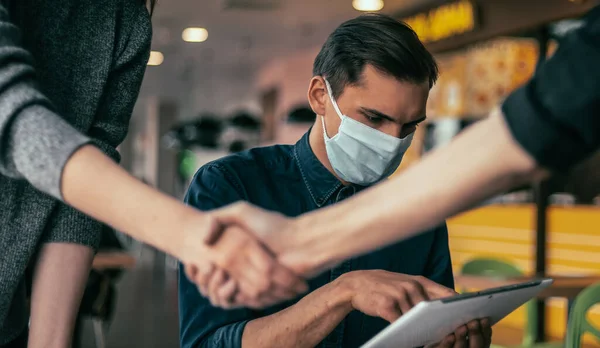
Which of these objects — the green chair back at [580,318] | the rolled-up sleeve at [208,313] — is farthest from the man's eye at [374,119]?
the green chair back at [580,318]

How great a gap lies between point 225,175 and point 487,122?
93 centimetres

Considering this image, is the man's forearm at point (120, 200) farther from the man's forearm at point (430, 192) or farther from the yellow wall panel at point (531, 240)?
the yellow wall panel at point (531, 240)

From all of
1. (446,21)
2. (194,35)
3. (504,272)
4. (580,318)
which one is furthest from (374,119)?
(194,35)

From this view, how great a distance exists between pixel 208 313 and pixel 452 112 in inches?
306

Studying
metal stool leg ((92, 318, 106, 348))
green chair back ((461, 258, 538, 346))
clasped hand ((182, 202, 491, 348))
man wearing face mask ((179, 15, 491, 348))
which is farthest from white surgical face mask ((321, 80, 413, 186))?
metal stool leg ((92, 318, 106, 348))

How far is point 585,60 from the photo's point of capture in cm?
74

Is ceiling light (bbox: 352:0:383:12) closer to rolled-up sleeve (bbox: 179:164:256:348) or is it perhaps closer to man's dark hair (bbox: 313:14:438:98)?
man's dark hair (bbox: 313:14:438:98)

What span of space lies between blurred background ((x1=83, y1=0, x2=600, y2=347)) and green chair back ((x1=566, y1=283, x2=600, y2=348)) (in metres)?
1.14

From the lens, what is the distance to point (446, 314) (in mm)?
1165

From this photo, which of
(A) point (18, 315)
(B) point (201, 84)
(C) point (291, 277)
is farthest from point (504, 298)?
(B) point (201, 84)

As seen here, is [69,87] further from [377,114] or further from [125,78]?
[377,114]

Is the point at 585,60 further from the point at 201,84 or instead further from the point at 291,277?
the point at 201,84

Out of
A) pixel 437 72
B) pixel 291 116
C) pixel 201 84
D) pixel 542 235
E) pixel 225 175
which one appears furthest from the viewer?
pixel 201 84

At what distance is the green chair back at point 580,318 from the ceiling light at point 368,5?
5.41 metres
